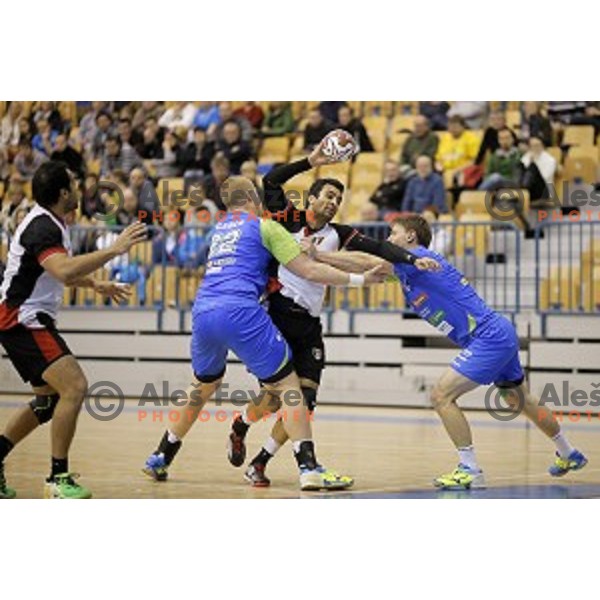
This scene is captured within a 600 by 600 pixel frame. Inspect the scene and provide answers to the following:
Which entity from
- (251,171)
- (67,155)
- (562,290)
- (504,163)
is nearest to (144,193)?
(251,171)

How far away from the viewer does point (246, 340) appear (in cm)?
832

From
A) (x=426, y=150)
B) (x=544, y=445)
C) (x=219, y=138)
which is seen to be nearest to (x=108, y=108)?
(x=219, y=138)

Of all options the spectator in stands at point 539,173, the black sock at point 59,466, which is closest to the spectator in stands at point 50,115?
the spectator in stands at point 539,173

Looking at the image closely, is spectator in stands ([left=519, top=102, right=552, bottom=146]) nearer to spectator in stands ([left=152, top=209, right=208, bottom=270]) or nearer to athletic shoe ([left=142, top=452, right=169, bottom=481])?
spectator in stands ([left=152, top=209, right=208, bottom=270])

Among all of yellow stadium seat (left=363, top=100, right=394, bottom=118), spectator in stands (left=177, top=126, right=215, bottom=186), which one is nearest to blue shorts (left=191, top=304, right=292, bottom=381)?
spectator in stands (left=177, top=126, right=215, bottom=186)

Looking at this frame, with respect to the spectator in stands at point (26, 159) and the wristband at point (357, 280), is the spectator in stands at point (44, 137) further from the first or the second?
the wristband at point (357, 280)

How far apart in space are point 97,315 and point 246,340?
11722 millimetres

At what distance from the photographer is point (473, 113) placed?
19.4 meters

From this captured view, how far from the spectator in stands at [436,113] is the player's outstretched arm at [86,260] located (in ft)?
40.4

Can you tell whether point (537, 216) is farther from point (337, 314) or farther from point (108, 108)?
point (108, 108)

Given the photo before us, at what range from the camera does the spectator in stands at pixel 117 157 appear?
20.8 meters

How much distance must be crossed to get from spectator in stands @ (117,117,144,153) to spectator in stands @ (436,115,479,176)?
5.06 metres

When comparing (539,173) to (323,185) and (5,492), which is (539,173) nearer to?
(323,185)

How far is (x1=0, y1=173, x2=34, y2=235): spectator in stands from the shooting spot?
65.3ft
